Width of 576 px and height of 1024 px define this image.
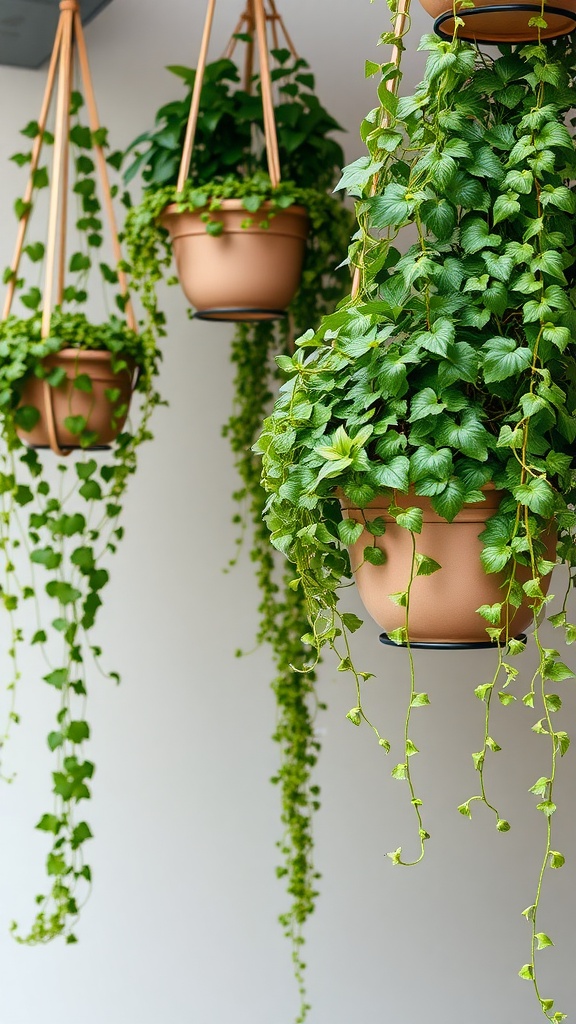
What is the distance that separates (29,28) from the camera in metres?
1.70

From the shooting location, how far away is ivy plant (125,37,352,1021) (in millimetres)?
1529

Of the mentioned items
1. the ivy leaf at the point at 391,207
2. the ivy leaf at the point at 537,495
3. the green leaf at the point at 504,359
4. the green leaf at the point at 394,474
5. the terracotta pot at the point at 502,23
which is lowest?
the ivy leaf at the point at 537,495

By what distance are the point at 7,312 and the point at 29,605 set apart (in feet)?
1.87

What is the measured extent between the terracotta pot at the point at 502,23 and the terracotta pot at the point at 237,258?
1.67 ft

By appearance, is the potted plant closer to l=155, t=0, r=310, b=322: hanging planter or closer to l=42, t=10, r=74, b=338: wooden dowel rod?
l=155, t=0, r=310, b=322: hanging planter

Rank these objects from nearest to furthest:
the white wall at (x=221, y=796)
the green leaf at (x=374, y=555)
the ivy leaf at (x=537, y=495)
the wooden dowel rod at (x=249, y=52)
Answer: the ivy leaf at (x=537, y=495) → the green leaf at (x=374, y=555) → the wooden dowel rod at (x=249, y=52) → the white wall at (x=221, y=796)

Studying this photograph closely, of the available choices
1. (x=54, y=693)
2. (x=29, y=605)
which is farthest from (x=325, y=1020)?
(x=29, y=605)

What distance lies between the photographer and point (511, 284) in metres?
0.94

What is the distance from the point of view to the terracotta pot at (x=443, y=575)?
970 mm

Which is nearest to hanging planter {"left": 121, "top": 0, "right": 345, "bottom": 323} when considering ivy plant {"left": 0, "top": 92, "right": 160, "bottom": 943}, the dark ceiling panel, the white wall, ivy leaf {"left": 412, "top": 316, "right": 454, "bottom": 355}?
ivy plant {"left": 0, "top": 92, "right": 160, "bottom": 943}

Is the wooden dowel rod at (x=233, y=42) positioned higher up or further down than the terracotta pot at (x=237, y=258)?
higher up

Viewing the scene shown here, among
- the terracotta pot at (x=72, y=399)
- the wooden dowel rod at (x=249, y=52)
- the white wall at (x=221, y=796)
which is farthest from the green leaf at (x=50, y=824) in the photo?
the wooden dowel rod at (x=249, y=52)

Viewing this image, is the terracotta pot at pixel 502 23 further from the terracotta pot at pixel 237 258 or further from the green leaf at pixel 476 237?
the terracotta pot at pixel 237 258

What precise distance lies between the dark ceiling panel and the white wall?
4 centimetres
